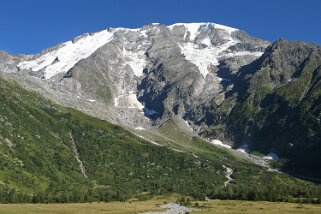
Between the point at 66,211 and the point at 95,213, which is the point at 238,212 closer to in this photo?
the point at 95,213

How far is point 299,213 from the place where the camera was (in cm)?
16988

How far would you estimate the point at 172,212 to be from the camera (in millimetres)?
188750

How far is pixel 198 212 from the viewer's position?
178m

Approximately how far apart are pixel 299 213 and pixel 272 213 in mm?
8957

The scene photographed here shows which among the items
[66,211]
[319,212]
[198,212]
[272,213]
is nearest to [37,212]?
[66,211]

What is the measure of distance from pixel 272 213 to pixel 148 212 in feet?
148

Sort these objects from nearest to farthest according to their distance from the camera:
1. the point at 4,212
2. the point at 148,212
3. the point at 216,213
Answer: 1. the point at 4,212
2. the point at 216,213
3. the point at 148,212

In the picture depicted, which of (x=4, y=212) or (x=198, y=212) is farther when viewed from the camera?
(x=198, y=212)

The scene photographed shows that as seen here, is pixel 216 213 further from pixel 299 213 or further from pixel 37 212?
pixel 37 212

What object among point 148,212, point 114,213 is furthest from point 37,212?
point 148,212

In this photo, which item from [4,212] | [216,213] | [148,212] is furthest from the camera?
[148,212]

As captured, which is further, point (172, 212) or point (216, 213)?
point (172, 212)

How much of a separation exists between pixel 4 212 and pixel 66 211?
931 inches

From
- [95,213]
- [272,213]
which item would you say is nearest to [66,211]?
[95,213]
